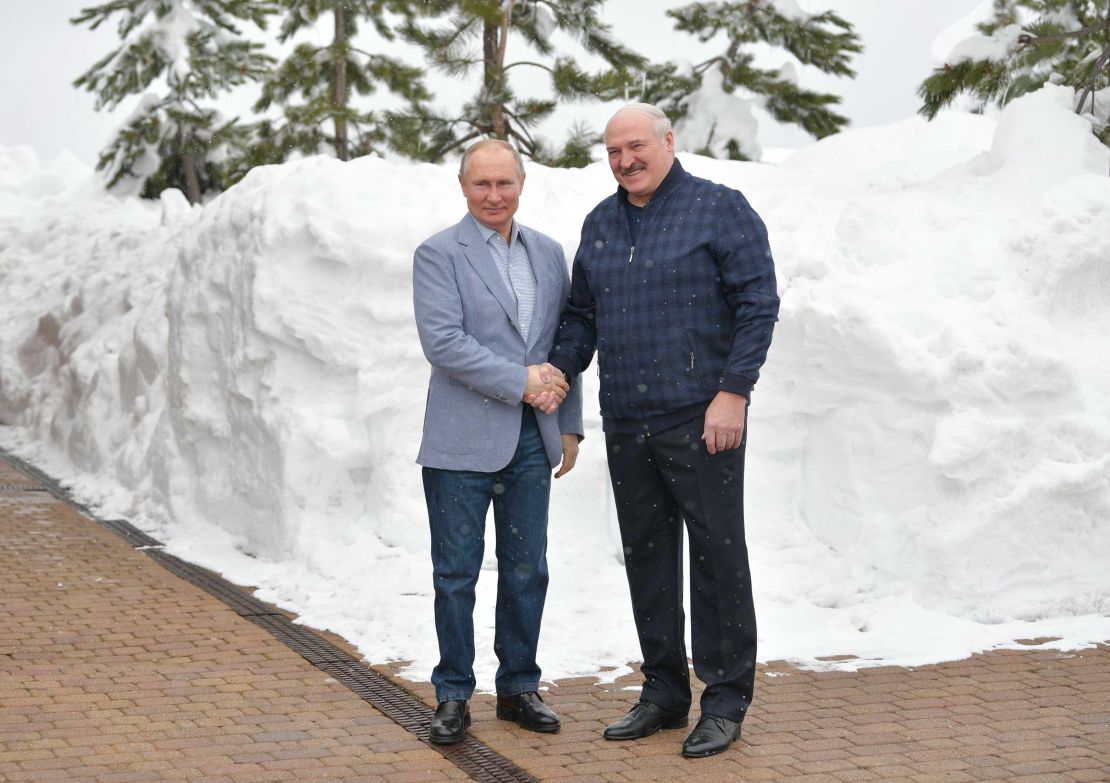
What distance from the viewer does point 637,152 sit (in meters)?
4.40

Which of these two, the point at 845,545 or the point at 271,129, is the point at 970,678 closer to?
the point at 845,545

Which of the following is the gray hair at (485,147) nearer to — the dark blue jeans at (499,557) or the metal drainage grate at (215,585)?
the dark blue jeans at (499,557)

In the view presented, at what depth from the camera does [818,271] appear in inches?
278

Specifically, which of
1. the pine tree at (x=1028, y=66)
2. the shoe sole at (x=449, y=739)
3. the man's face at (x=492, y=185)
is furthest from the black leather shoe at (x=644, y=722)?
the pine tree at (x=1028, y=66)

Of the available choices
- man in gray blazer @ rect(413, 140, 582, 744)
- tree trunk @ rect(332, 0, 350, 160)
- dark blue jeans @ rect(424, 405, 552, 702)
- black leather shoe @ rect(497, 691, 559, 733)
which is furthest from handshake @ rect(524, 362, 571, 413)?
tree trunk @ rect(332, 0, 350, 160)

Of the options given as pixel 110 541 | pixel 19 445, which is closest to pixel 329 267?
pixel 110 541

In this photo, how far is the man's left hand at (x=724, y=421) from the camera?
427 centimetres

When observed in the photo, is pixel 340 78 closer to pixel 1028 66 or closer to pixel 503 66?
pixel 503 66

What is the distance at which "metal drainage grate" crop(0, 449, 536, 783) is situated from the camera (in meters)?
4.30

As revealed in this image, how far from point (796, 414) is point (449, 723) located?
316 cm

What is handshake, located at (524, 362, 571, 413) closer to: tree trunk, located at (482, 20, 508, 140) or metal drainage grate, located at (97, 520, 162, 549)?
metal drainage grate, located at (97, 520, 162, 549)

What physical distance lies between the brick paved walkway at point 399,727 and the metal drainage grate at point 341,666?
0.06m

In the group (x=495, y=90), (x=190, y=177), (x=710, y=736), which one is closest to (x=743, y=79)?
(x=495, y=90)

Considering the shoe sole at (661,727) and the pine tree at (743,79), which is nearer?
the shoe sole at (661,727)
